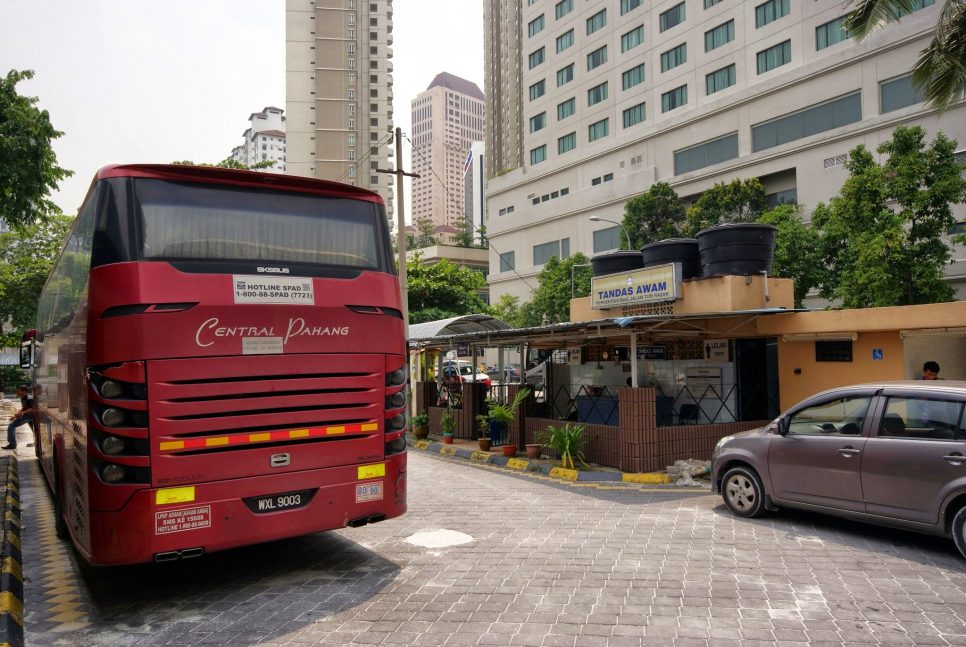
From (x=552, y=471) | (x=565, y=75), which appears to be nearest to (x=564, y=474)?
(x=552, y=471)

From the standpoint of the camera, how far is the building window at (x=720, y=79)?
41281mm

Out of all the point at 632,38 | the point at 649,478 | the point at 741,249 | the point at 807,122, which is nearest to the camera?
the point at 649,478

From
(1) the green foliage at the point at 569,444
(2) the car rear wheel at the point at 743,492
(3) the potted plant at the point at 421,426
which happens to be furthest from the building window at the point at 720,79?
(2) the car rear wheel at the point at 743,492

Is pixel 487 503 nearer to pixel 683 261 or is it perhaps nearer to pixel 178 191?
pixel 178 191

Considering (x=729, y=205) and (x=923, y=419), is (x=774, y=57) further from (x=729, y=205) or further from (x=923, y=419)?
(x=923, y=419)

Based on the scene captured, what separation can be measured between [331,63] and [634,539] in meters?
95.9

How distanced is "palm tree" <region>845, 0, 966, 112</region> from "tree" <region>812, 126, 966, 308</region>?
950 cm

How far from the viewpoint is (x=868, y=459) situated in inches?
275

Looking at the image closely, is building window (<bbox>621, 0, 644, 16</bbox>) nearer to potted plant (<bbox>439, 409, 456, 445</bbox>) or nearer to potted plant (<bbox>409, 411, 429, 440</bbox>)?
potted plant (<bbox>409, 411, 429, 440</bbox>)

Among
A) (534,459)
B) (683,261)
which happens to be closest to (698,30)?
(683,261)

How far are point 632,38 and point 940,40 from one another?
40.3m

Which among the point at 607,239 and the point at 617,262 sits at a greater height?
the point at 607,239

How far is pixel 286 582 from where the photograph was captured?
6137mm

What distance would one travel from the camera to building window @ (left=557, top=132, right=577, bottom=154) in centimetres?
5416
